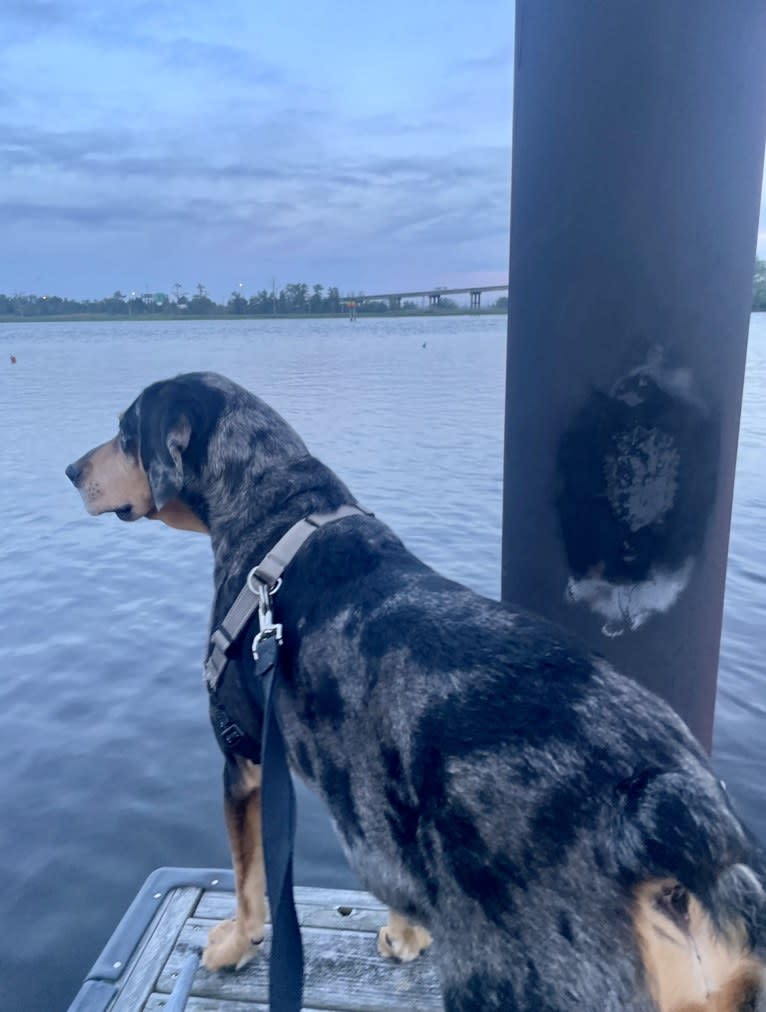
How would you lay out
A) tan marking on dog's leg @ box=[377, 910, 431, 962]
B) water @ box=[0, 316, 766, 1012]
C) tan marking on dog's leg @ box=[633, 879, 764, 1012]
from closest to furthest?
1. tan marking on dog's leg @ box=[633, 879, 764, 1012]
2. tan marking on dog's leg @ box=[377, 910, 431, 962]
3. water @ box=[0, 316, 766, 1012]

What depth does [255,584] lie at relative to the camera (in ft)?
9.36

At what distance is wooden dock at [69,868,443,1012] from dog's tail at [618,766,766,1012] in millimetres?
1657

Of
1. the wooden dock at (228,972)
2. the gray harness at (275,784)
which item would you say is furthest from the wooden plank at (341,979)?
the gray harness at (275,784)

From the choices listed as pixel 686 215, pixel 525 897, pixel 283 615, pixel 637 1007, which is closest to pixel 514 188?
pixel 686 215

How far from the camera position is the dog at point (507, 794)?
1749 millimetres

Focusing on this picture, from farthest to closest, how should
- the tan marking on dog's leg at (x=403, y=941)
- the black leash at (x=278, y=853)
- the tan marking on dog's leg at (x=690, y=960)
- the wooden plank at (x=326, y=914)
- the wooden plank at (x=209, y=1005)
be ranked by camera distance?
the wooden plank at (x=326, y=914) < the tan marking on dog's leg at (x=403, y=941) < the wooden plank at (x=209, y=1005) < the black leash at (x=278, y=853) < the tan marking on dog's leg at (x=690, y=960)

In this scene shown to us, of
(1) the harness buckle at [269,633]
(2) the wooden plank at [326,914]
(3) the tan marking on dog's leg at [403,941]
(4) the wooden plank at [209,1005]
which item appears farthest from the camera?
(2) the wooden plank at [326,914]

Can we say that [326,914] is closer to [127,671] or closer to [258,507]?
[258,507]

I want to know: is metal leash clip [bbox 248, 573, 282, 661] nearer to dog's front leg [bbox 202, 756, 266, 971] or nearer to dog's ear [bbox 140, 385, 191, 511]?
dog's front leg [bbox 202, 756, 266, 971]

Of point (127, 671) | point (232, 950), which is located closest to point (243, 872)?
point (232, 950)

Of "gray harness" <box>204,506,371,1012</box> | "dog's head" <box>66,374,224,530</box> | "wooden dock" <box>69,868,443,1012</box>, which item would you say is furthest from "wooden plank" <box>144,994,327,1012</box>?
"dog's head" <box>66,374,224,530</box>

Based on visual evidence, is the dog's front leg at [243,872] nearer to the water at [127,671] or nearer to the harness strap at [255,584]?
the harness strap at [255,584]

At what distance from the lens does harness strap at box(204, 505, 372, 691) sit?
9.42ft

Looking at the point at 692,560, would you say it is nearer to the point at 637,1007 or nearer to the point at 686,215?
the point at 686,215
